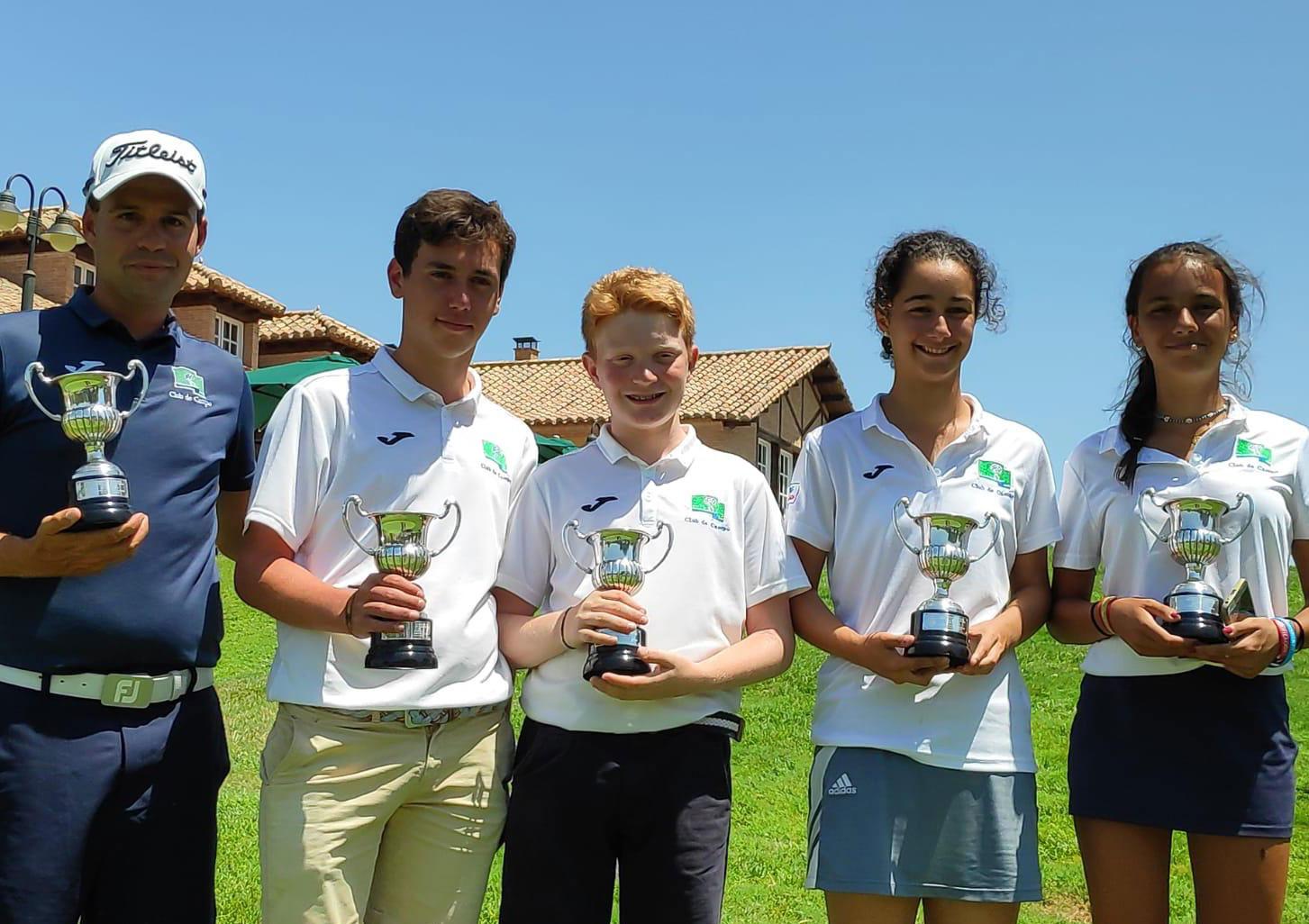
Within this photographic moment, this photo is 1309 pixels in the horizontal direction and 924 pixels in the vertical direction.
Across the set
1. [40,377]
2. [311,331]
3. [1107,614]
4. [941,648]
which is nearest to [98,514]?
[40,377]

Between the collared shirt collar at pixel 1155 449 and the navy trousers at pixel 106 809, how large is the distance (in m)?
2.59

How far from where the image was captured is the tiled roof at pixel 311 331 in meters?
30.3

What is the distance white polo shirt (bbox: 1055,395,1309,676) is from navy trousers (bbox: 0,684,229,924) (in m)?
2.44

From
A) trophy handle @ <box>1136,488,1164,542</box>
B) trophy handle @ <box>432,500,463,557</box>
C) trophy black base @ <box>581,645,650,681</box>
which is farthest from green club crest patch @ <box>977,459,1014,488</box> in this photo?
trophy handle @ <box>432,500,463,557</box>

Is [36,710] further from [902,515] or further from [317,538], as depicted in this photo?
[902,515]

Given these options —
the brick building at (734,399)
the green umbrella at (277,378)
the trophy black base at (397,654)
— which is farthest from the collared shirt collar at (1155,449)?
the brick building at (734,399)

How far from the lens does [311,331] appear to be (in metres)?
30.3

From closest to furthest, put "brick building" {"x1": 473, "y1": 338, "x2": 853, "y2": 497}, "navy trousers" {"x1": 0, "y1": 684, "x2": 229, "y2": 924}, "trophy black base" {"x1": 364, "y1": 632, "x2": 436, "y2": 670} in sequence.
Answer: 1. "navy trousers" {"x1": 0, "y1": 684, "x2": 229, "y2": 924}
2. "trophy black base" {"x1": 364, "y1": 632, "x2": 436, "y2": 670}
3. "brick building" {"x1": 473, "y1": 338, "x2": 853, "y2": 497}

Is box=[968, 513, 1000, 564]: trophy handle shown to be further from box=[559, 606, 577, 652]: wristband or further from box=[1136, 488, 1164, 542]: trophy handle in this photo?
box=[559, 606, 577, 652]: wristband

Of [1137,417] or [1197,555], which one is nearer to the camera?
[1197,555]

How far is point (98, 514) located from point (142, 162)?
99 cm

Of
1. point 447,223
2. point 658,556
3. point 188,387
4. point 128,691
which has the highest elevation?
point 447,223

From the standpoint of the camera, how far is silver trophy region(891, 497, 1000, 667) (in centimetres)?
295

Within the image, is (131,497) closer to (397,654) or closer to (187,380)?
(187,380)
